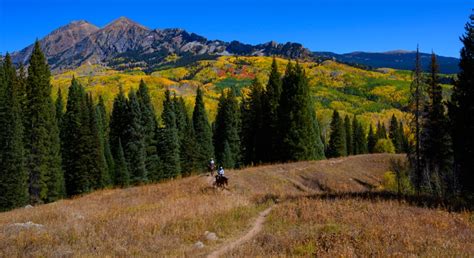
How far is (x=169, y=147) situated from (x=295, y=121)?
26.4m

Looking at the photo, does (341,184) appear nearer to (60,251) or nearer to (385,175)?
(385,175)

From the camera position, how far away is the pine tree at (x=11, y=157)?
41.4 meters

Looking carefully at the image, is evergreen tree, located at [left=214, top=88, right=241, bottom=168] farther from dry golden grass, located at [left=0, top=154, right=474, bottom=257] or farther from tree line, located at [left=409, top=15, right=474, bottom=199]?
dry golden grass, located at [left=0, top=154, right=474, bottom=257]

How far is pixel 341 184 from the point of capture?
44.5 m

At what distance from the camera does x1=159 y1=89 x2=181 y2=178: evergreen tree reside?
6788cm

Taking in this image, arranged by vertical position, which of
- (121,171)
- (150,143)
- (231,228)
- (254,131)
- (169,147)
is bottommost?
(121,171)

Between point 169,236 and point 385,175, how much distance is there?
1877 inches

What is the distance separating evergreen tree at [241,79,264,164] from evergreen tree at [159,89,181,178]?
10868mm

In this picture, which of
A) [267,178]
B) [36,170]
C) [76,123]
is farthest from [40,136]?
[267,178]

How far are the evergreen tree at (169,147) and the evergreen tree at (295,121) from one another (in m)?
22.7

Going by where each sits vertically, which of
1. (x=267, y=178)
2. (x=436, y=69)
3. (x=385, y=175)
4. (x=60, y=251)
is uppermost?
(x=436, y=69)

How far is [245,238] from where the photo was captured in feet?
53.3

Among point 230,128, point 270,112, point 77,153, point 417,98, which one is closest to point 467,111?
point 417,98

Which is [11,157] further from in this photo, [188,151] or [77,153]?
[188,151]
